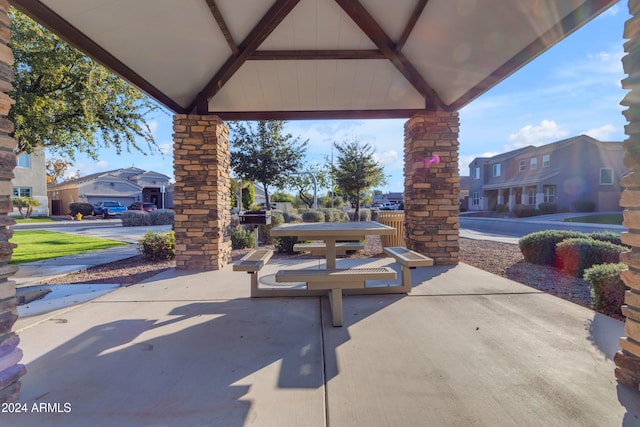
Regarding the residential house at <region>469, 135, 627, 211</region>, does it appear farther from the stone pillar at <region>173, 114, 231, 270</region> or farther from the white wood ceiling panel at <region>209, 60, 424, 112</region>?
the stone pillar at <region>173, 114, 231, 270</region>

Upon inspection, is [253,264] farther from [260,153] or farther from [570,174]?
[570,174]

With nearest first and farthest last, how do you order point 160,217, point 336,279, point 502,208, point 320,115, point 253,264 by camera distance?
point 336,279, point 253,264, point 320,115, point 160,217, point 502,208

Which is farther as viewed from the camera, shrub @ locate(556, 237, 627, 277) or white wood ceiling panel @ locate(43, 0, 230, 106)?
shrub @ locate(556, 237, 627, 277)

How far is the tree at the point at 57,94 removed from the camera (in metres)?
5.37

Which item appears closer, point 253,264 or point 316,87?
point 253,264

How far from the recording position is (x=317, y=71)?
5.01 metres

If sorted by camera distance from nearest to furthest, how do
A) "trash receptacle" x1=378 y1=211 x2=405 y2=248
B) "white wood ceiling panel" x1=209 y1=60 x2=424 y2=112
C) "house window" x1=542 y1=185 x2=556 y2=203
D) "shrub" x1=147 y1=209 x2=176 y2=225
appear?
1. "white wood ceiling panel" x1=209 y1=60 x2=424 y2=112
2. "trash receptacle" x1=378 y1=211 x2=405 y2=248
3. "shrub" x1=147 y1=209 x2=176 y2=225
4. "house window" x1=542 y1=185 x2=556 y2=203

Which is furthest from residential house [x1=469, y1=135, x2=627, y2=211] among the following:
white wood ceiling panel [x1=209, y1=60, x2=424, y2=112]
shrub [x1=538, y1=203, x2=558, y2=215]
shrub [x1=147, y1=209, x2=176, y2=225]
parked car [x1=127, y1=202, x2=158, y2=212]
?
parked car [x1=127, y1=202, x2=158, y2=212]

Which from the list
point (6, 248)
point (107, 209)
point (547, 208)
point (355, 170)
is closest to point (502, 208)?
point (547, 208)

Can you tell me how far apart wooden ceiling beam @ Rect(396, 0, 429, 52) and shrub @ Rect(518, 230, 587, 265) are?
486 cm

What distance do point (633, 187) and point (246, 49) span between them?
4.71 metres

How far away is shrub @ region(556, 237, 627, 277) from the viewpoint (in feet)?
16.8

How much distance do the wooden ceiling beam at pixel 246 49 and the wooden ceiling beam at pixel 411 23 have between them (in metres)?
1.58

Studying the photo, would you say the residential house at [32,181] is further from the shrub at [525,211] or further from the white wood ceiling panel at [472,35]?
the shrub at [525,211]
